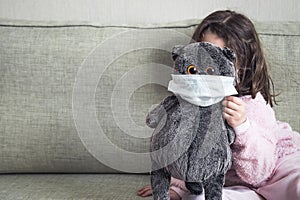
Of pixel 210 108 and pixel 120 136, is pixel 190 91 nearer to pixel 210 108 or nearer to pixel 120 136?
pixel 210 108

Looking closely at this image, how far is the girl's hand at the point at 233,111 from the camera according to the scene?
106cm

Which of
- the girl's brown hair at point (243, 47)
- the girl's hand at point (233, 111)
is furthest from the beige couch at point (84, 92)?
the girl's hand at point (233, 111)

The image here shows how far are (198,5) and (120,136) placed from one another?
51 centimetres

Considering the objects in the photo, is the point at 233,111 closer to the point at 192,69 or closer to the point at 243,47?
the point at 192,69

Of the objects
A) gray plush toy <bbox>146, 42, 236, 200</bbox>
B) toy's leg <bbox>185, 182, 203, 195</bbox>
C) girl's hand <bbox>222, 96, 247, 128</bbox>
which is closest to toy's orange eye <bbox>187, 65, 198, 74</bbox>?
gray plush toy <bbox>146, 42, 236, 200</bbox>

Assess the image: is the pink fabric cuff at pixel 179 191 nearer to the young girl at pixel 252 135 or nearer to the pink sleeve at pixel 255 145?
the young girl at pixel 252 135

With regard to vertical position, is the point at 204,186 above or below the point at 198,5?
below

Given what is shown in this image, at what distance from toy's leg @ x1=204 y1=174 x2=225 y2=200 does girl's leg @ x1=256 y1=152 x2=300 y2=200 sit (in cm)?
23

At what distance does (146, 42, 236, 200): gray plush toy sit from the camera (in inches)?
38.0

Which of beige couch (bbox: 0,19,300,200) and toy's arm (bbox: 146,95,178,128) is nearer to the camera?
toy's arm (bbox: 146,95,178,128)

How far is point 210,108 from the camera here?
100 centimetres

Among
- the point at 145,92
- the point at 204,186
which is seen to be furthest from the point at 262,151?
the point at 145,92

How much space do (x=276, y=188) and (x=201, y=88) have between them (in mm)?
385

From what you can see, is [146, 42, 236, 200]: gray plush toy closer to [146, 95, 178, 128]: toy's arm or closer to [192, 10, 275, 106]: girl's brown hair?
[146, 95, 178, 128]: toy's arm
